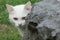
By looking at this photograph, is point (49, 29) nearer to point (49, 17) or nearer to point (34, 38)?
point (49, 17)

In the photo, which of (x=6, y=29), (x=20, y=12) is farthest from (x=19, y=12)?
(x=6, y=29)

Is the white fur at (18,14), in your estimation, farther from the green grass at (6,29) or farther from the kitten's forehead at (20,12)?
the green grass at (6,29)

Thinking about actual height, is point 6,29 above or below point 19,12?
below

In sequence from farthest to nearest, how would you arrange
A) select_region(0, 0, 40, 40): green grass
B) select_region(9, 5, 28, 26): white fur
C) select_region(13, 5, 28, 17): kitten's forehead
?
select_region(0, 0, 40, 40): green grass < select_region(13, 5, 28, 17): kitten's forehead < select_region(9, 5, 28, 26): white fur

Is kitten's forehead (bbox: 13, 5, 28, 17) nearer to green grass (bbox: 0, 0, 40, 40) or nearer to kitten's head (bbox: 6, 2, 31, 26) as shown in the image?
kitten's head (bbox: 6, 2, 31, 26)

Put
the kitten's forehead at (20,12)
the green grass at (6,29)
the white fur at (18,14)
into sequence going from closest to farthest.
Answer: the white fur at (18,14) < the kitten's forehead at (20,12) < the green grass at (6,29)

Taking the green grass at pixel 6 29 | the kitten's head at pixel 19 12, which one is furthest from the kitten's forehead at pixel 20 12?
the green grass at pixel 6 29

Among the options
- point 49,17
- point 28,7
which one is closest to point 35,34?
point 49,17

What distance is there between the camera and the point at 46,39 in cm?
327

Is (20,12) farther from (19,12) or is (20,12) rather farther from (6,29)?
(6,29)

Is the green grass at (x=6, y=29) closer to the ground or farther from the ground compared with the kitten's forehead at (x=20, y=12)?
closer to the ground

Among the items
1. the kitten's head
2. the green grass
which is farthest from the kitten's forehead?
the green grass

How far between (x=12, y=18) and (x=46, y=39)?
281 cm

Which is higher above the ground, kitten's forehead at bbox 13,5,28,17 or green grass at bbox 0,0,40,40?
kitten's forehead at bbox 13,5,28,17
